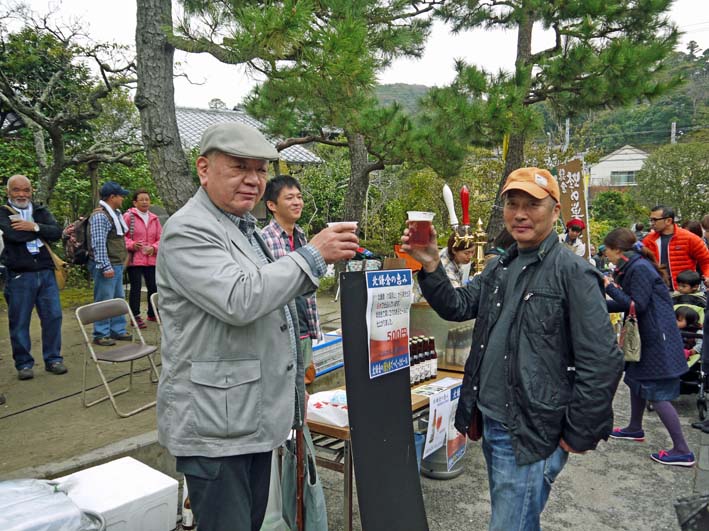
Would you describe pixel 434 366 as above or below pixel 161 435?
below

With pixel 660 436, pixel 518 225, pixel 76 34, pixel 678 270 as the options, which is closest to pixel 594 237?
pixel 678 270

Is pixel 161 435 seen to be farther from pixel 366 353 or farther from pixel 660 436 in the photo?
pixel 660 436

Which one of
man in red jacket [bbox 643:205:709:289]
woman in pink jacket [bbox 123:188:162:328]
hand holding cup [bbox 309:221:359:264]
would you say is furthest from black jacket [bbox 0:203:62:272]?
man in red jacket [bbox 643:205:709:289]

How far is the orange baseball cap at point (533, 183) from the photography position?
1.97m

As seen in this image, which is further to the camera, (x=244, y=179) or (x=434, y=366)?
(x=434, y=366)

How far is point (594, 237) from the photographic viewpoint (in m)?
17.2

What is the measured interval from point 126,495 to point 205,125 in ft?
84.4

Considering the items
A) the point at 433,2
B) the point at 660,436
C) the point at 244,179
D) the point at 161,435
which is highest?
the point at 433,2

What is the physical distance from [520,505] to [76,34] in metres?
10.2

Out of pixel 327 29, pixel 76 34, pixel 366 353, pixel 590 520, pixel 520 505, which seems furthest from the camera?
pixel 76 34

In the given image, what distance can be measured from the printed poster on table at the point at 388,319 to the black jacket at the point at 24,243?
11.9 feet

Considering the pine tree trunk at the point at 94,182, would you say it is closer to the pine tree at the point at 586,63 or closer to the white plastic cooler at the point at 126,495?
the pine tree at the point at 586,63

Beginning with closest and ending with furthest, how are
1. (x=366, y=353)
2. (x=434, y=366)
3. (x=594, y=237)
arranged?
1. (x=366, y=353)
2. (x=434, y=366)
3. (x=594, y=237)

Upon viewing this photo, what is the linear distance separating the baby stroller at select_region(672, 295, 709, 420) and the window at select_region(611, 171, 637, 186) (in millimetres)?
49578
